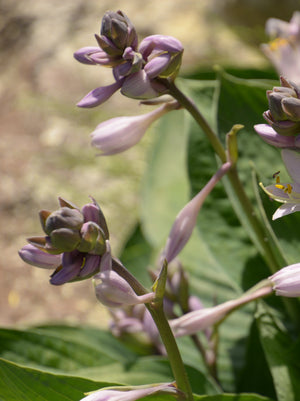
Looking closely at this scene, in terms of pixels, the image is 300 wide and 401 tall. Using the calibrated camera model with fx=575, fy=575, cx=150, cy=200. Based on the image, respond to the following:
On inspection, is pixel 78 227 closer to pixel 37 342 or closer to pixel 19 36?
pixel 37 342

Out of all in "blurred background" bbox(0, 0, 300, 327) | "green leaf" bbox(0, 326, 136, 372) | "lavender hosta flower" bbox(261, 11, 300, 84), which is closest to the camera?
"green leaf" bbox(0, 326, 136, 372)

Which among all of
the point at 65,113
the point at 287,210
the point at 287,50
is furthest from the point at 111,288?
the point at 65,113

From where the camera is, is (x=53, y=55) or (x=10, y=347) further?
(x=53, y=55)

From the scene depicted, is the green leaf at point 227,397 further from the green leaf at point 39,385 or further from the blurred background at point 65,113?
the blurred background at point 65,113

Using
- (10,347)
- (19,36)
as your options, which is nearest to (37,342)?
(10,347)

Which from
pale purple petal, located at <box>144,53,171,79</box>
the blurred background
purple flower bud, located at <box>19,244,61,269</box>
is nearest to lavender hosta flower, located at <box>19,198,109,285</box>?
purple flower bud, located at <box>19,244,61,269</box>

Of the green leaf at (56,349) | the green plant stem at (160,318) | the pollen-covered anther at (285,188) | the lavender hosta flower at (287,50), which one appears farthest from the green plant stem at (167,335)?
the lavender hosta flower at (287,50)

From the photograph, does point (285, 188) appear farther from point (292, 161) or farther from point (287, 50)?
point (287, 50)

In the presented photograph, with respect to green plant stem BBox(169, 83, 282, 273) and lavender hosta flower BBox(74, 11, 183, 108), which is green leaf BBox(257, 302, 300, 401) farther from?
lavender hosta flower BBox(74, 11, 183, 108)
